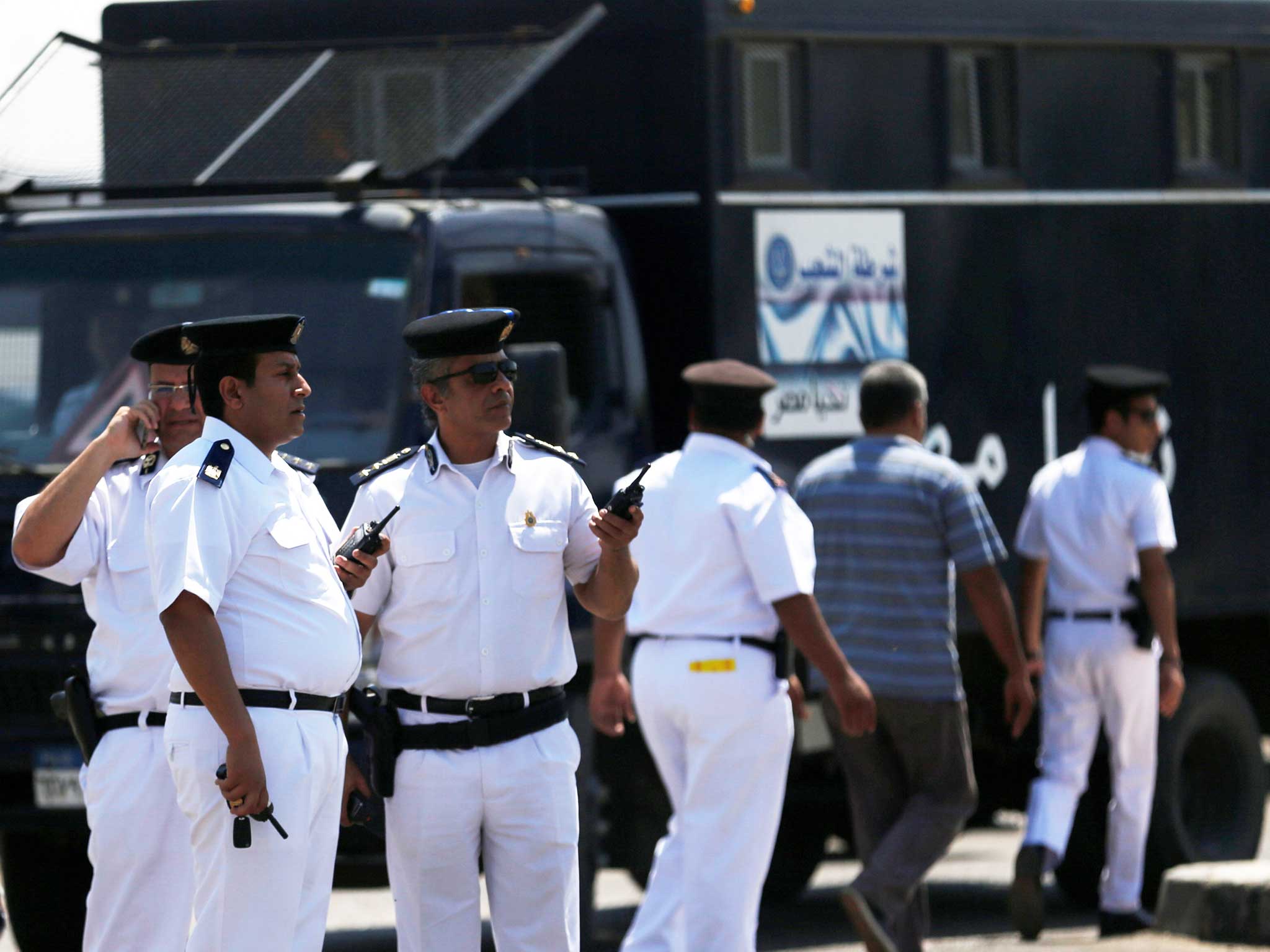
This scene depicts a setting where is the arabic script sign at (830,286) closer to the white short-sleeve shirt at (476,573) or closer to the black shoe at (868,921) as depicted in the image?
the black shoe at (868,921)

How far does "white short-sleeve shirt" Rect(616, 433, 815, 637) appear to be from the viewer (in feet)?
23.8

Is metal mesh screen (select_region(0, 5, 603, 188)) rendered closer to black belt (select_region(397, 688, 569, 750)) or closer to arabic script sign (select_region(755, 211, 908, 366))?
arabic script sign (select_region(755, 211, 908, 366))

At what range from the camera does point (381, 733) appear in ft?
18.4

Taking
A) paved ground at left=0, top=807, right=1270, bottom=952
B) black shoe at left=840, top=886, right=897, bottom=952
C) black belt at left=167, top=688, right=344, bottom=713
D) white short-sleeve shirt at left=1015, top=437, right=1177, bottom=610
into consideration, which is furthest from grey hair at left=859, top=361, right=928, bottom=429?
black belt at left=167, top=688, right=344, bottom=713

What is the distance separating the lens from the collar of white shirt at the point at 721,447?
24.6 feet

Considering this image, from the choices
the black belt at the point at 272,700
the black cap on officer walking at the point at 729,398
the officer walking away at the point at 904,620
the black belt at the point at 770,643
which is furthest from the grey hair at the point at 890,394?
the black belt at the point at 272,700

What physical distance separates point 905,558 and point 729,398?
85cm

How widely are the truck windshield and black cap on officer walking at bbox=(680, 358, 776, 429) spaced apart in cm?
116

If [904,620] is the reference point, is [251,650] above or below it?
above

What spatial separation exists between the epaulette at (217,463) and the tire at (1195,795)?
19.6ft

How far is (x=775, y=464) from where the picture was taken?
930 cm

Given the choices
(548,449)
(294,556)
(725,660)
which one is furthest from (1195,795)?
(294,556)

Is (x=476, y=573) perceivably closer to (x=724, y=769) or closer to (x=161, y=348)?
(x=161, y=348)

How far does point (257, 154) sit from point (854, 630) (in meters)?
2.79
